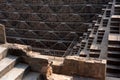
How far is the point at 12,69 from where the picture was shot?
5.52 m

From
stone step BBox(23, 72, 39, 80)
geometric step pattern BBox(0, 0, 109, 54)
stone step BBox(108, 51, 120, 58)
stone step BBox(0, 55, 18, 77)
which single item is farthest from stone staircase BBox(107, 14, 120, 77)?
geometric step pattern BBox(0, 0, 109, 54)

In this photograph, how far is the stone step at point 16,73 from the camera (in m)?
5.12

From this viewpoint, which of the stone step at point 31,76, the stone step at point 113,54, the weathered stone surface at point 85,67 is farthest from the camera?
the stone step at point 113,54

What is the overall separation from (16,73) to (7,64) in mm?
356

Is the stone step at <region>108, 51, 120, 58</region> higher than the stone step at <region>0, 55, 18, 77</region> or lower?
lower

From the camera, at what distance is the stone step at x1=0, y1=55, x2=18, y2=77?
5.20 m

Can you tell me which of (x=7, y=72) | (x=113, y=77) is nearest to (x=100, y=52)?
(x=113, y=77)

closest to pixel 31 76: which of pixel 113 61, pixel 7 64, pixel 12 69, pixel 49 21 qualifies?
pixel 12 69

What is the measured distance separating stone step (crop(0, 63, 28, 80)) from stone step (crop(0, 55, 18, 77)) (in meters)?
0.10

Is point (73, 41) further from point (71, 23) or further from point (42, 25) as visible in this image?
point (42, 25)

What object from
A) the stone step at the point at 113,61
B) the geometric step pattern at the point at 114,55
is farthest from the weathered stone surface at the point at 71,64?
the stone step at the point at 113,61

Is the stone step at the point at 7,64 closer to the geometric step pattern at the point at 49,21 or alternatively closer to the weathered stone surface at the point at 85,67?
the weathered stone surface at the point at 85,67

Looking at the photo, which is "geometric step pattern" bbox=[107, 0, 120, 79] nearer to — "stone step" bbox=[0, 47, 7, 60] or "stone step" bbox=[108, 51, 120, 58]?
"stone step" bbox=[108, 51, 120, 58]

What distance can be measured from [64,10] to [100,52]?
6484 millimetres
